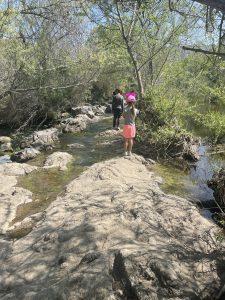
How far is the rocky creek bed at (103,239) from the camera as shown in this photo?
16.5 feet

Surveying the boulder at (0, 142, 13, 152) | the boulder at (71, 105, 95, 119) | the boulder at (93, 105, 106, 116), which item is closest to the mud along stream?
the boulder at (0, 142, 13, 152)

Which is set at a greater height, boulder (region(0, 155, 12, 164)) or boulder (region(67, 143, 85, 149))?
boulder (region(67, 143, 85, 149))

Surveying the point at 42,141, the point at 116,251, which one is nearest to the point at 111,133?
the point at 42,141

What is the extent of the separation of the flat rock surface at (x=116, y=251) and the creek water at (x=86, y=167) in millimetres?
781

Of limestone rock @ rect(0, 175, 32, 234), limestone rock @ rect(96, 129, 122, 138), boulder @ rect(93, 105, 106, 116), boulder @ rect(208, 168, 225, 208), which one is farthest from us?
boulder @ rect(93, 105, 106, 116)

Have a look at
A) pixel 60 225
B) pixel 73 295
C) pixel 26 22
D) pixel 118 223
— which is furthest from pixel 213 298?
pixel 26 22

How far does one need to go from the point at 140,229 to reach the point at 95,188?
3.03 meters

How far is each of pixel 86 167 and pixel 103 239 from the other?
20.5 ft

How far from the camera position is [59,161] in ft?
42.8

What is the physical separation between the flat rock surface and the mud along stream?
750mm

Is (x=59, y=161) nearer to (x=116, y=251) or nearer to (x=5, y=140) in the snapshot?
(x=5, y=140)

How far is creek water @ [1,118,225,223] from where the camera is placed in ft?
32.7

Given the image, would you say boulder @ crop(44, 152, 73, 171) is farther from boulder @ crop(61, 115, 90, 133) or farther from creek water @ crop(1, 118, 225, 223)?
boulder @ crop(61, 115, 90, 133)

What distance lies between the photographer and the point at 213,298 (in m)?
4.98
